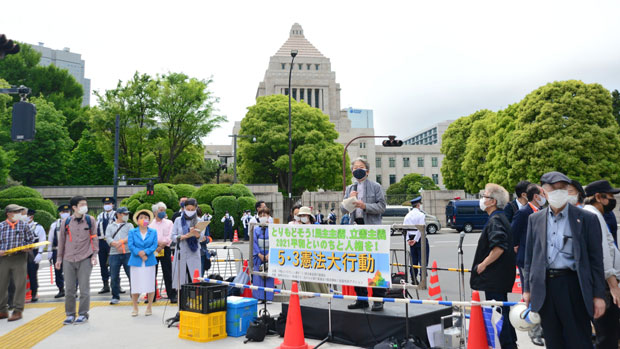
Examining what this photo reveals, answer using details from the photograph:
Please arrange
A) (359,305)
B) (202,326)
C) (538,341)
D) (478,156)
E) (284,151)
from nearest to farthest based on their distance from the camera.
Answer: (538,341) → (359,305) → (202,326) → (284,151) → (478,156)

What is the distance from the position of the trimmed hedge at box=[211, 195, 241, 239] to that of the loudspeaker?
1950 cm

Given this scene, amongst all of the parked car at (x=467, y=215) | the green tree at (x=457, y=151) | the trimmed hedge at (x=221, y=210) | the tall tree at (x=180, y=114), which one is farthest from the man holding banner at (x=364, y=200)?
the green tree at (x=457, y=151)

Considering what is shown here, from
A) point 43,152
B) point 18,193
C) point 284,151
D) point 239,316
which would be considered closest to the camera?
point 239,316

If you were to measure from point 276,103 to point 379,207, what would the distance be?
1783 inches

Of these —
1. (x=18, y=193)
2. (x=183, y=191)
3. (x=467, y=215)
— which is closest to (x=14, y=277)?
(x=183, y=191)

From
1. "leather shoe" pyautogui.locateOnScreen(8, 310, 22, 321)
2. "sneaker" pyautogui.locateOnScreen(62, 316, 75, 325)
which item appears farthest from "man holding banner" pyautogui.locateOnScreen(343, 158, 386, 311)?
"leather shoe" pyautogui.locateOnScreen(8, 310, 22, 321)

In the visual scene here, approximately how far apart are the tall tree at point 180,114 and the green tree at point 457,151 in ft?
111

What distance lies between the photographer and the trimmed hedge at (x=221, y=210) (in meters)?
27.7

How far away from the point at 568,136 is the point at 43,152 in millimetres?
49225

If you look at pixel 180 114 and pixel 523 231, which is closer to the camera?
pixel 523 231

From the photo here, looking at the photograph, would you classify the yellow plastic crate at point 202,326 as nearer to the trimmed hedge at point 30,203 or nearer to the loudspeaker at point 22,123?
the loudspeaker at point 22,123

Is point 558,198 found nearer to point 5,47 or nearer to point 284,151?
point 5,47

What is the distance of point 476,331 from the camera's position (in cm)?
509

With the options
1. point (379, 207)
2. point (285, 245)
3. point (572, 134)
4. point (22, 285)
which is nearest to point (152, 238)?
point (22, 285)
